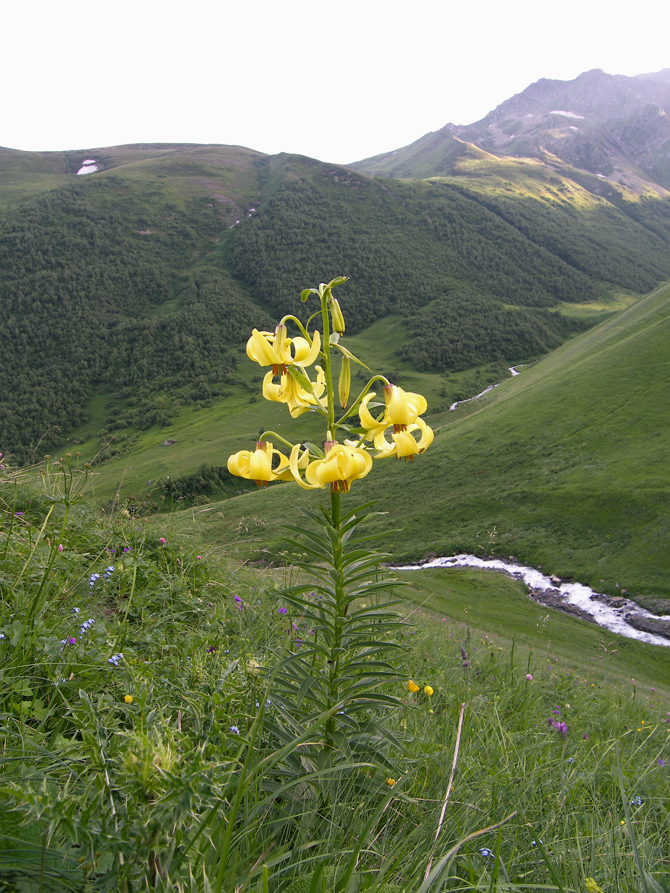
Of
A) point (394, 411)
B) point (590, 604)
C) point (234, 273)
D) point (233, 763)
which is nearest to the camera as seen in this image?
point (233, 763)

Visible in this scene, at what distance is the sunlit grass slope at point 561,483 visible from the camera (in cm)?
2959

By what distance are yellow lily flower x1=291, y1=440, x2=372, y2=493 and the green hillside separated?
78.7m

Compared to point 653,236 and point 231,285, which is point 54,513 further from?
point 653,236

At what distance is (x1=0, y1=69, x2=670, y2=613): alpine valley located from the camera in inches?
1445

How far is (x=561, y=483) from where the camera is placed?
1468 inches

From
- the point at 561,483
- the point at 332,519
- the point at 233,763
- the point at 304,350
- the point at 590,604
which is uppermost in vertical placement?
the point at 304,350

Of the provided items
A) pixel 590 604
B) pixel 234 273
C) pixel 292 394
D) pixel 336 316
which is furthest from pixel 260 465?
pixel 234 273

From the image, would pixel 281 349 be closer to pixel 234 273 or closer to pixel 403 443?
pixel 403 443

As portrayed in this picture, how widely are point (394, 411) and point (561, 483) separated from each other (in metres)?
39.0

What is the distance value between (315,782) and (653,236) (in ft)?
787

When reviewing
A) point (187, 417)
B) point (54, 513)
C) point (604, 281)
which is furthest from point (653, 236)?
point (54, 513)

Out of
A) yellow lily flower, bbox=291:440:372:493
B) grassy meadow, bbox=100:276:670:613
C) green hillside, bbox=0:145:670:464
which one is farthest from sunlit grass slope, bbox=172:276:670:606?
green hillside, bbox=0:145:670:464

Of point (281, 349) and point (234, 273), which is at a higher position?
point (234, 273)

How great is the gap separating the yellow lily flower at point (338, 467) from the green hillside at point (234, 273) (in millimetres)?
78726
